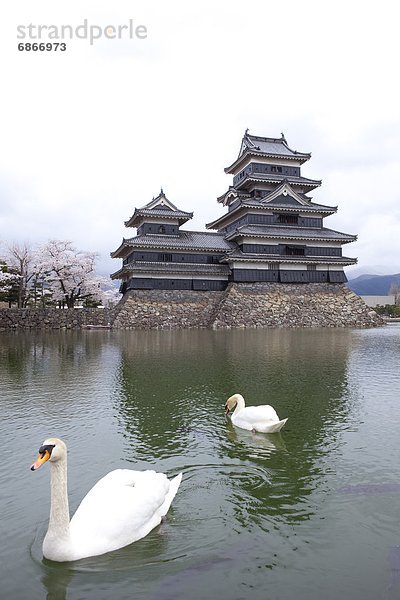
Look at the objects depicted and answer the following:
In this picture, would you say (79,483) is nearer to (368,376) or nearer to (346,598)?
(346,598)

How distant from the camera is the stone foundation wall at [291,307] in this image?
35.9m

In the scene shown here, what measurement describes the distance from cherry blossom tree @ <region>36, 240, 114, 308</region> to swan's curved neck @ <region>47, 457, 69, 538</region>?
39.6m

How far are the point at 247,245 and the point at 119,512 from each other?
3590 centimetres

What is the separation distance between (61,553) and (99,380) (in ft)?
27.2

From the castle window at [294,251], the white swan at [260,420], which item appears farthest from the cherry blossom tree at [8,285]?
the white swan at [260,420]

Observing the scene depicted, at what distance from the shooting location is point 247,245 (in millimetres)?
38750

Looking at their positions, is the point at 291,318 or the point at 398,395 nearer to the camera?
the point at 398,395

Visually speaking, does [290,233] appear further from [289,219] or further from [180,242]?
[180,242]

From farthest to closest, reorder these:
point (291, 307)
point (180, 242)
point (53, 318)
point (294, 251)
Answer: point (294, 251) → point (180, 242) → point (291, 307) → point (53, 318)

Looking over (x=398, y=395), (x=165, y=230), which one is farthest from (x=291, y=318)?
(x=398, y=395)

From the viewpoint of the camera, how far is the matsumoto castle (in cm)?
3762

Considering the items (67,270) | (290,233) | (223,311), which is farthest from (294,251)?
(67,270)

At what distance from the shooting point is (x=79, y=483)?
521cm

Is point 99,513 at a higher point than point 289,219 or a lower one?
lower
